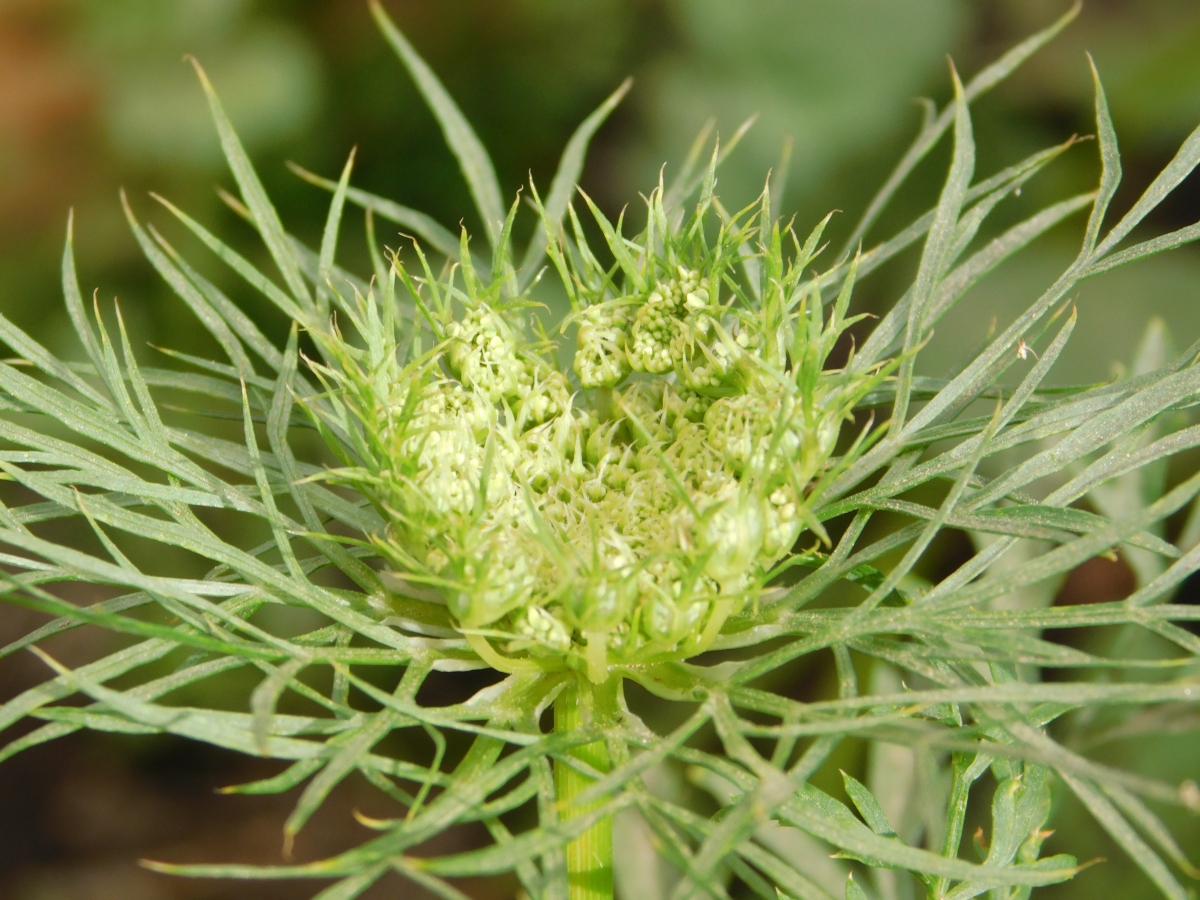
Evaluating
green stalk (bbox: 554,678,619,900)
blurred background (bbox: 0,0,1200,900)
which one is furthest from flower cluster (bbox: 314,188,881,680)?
blurred background (bbox: 0,0,1200,900)

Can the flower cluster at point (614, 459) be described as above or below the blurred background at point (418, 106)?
below

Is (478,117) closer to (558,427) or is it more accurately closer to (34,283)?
(34,283)

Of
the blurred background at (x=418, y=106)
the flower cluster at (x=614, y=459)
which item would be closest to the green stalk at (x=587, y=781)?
the flower cluster at (x=614, y=459)

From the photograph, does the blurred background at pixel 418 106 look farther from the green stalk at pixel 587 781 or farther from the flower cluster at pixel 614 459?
the green stalk at pixel 587 781

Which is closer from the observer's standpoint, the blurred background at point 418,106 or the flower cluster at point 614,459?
the flower cluster at point 614,459

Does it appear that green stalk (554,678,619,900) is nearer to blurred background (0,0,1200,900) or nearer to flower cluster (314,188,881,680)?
flower cluster (314,188,881,680)

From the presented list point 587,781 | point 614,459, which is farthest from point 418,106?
point 587,781
